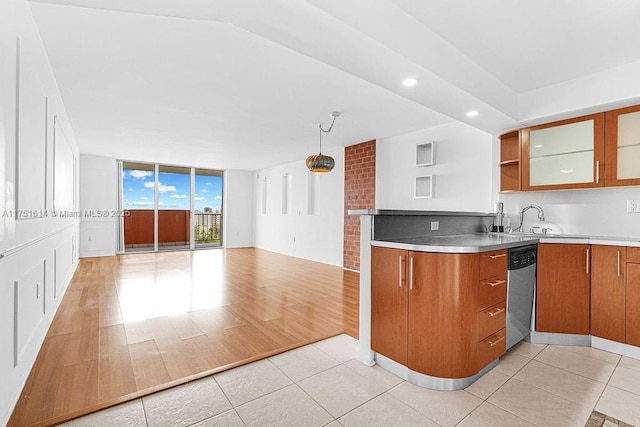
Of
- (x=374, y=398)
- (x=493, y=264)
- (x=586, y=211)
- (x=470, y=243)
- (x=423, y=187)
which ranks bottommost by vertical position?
(x=374, y=398)

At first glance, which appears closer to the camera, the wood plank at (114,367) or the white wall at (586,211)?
the wood plank at (114,367)

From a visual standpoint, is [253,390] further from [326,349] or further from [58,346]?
[58,346]

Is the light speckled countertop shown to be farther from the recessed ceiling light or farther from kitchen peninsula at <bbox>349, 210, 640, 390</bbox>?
the recessed ceiling light

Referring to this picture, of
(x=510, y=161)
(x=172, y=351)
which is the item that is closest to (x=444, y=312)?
(x=172, y=351)

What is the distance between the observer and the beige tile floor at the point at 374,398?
168 cm

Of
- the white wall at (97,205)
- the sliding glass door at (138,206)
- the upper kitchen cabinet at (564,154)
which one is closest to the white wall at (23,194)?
the upper kitchen cabinet at (564,154)

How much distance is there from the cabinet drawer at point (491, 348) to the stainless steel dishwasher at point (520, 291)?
0.14m

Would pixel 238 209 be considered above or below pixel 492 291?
above

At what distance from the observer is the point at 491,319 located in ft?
7.10

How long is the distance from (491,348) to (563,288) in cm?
108

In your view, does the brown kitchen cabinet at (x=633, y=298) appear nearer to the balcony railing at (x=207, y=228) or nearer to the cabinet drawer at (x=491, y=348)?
the cabinet drawer at (x=491, y=348)

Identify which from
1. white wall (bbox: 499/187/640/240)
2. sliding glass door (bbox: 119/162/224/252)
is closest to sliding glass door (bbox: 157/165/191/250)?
sliding glass door (bbox: 119/162/224/252)

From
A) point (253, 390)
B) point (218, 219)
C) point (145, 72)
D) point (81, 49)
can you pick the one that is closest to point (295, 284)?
point (253, 390)

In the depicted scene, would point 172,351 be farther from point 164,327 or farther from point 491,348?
point 491,348
